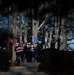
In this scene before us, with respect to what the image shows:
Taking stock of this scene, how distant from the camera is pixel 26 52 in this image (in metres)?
26.5

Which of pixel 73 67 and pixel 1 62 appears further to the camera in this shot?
pixel 1 62

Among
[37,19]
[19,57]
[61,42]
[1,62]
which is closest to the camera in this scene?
[37,19]

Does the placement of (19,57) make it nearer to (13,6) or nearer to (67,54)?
(67,54)

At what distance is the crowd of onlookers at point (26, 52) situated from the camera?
25341 mm

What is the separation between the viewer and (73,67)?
1666 cm

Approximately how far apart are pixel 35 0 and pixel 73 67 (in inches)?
361

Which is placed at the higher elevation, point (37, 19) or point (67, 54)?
point (37, 19)

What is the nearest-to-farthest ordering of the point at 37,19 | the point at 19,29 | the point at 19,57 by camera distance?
the point at 37,19 < the point at 19,57 < the point at 19,29

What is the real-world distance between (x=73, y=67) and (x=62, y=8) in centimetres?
886

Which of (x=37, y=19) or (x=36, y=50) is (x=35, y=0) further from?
(x=36, y=50)

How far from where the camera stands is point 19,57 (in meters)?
26.5

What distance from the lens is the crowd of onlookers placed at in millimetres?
25341

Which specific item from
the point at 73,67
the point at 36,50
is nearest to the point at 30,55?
the point at 36,50

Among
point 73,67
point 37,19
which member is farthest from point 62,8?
point 73,67
